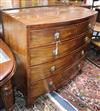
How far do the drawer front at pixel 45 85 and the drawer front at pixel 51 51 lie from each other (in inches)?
9.6

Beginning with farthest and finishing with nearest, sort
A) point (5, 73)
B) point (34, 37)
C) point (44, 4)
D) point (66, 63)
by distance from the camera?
point (44, 4), point (66, 63), point (34, 37), point (5, 73)

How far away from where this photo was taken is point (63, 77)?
1.76m

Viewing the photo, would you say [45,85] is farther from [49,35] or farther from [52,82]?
[49,35]

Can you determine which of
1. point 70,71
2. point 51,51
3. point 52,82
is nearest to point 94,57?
point 70,71

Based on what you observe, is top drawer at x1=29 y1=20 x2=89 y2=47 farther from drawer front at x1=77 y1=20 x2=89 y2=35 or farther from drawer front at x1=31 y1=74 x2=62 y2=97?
drawer front at x1=31 y1=74 x2=62 y2=97

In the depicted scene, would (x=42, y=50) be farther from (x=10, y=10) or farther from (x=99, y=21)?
(x=99, y=21)

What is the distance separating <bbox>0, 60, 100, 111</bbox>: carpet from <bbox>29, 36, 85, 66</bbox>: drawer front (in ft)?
1.77

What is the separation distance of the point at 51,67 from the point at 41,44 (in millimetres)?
308

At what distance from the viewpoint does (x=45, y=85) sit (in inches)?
62.0

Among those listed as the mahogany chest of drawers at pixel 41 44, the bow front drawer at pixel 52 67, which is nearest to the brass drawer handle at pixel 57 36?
the mahogany chest of drawers at pixel 41 44

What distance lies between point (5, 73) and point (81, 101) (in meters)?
1.07

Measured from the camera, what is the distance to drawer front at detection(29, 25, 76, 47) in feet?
4.04

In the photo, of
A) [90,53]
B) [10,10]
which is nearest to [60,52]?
[10,10]

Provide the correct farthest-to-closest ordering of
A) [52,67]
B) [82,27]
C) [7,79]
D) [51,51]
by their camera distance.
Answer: [82,27], [52,67], [51,51], [7,79]
